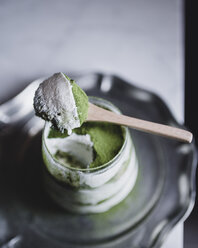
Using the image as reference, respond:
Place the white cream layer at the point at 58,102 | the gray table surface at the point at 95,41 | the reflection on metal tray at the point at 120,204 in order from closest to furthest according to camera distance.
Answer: the white cream layer at the point at 58,102 < the reflection on metal tray at the point at 120,204 < the gray table surface at the point at 95,41

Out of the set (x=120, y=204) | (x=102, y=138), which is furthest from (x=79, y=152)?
(x=120, y=204)

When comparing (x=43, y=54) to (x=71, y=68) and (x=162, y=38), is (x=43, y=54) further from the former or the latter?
(x=162, y=38)

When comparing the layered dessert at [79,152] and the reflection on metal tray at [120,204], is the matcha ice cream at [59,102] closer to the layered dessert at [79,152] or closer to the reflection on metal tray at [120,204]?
the layered dessert at [79,152]

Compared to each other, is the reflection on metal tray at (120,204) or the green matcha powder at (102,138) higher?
the green matcha powder at (102,138)

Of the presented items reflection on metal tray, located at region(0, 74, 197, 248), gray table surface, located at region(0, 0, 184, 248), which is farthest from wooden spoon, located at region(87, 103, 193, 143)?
gray table surface, located at region(0, 0, 184, 248)

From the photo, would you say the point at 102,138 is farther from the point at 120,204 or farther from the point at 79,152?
the point at 120,204

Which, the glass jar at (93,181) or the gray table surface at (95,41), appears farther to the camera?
the gray table surface at (95,41)

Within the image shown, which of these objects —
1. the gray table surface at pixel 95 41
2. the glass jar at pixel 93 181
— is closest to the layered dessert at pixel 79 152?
the glass jar at pixel 93 181

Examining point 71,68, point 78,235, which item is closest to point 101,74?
point 71,68
